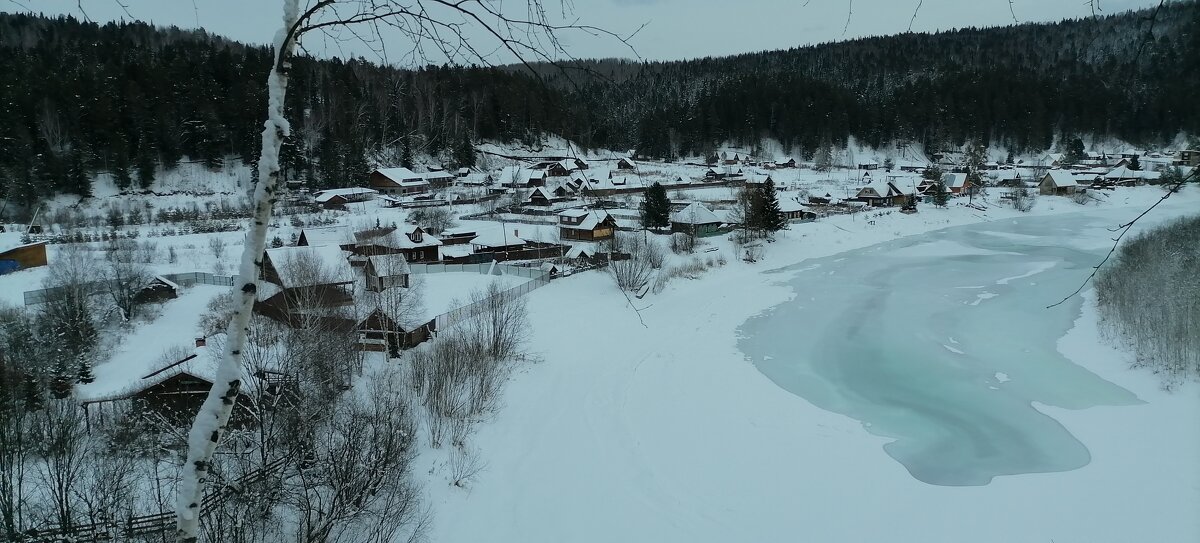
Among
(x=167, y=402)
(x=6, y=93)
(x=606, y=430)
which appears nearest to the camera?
(x=167, y=402)

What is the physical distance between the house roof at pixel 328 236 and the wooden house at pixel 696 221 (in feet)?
50.8

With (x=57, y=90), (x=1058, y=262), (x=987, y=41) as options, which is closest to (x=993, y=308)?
(x=1058, y=262)

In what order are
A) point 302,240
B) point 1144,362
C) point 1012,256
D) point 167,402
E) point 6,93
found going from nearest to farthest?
point 167,402
point 1144,362
point 302,240
point 1012,256
point 6,93

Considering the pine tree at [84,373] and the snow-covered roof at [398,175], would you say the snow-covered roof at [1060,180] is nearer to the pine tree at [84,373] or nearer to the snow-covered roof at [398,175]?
the snow-covered roof at [398,175]

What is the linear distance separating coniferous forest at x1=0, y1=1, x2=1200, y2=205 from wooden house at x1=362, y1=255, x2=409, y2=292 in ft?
12.2

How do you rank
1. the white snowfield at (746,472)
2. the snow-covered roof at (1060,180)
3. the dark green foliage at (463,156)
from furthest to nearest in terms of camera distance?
the dark green foliage at (463,156), the snow-covered roof at (1060,180), the white snowfield at (746,472)

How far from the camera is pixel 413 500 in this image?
8.66m

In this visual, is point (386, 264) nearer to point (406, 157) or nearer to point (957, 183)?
point (406, 157)

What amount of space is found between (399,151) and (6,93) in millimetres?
23946

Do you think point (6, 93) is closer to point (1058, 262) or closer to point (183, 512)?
point (183, 512)

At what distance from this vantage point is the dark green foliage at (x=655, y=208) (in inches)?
1283

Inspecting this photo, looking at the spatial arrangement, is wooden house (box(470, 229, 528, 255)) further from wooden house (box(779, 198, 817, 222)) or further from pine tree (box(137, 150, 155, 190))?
pine tree (box(137, 150, 155, 190))

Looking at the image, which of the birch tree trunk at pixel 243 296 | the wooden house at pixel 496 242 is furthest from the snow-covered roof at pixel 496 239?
the birch tree trunk at pixel 243 296

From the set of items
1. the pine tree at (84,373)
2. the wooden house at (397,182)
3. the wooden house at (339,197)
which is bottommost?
the pine tree at (84,373)
